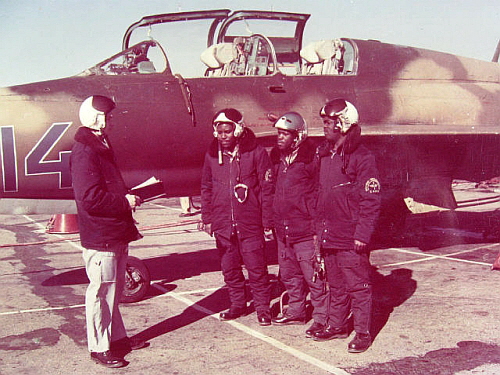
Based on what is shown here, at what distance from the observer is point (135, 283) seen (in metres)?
Result: 6.64

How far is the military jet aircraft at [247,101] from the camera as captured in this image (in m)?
6.86

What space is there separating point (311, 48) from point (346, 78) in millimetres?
775

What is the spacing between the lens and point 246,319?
19.0 feet

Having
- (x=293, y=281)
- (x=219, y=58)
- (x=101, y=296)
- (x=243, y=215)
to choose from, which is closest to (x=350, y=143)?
(x=243, y=215)

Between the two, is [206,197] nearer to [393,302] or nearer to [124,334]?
[124,334]

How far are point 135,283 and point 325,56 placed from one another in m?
4.64

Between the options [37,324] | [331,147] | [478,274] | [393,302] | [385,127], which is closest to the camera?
[331,147]

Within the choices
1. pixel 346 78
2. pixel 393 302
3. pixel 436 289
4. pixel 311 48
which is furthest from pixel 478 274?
pixel 311 48

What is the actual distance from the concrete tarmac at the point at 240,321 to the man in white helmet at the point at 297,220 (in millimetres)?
290

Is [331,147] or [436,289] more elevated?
[331,147]

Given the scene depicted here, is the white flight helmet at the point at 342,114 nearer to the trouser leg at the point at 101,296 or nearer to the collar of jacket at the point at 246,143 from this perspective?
the collar of jacket at the point at 246,143

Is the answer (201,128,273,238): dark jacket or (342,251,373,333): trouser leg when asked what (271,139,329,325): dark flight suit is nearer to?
(201,128,273,238): dark jacket

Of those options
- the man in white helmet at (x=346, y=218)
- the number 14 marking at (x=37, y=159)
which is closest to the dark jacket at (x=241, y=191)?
the man in white helmet at (x=346, y=218)

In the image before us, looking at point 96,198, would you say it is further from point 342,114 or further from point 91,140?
point 342,114
